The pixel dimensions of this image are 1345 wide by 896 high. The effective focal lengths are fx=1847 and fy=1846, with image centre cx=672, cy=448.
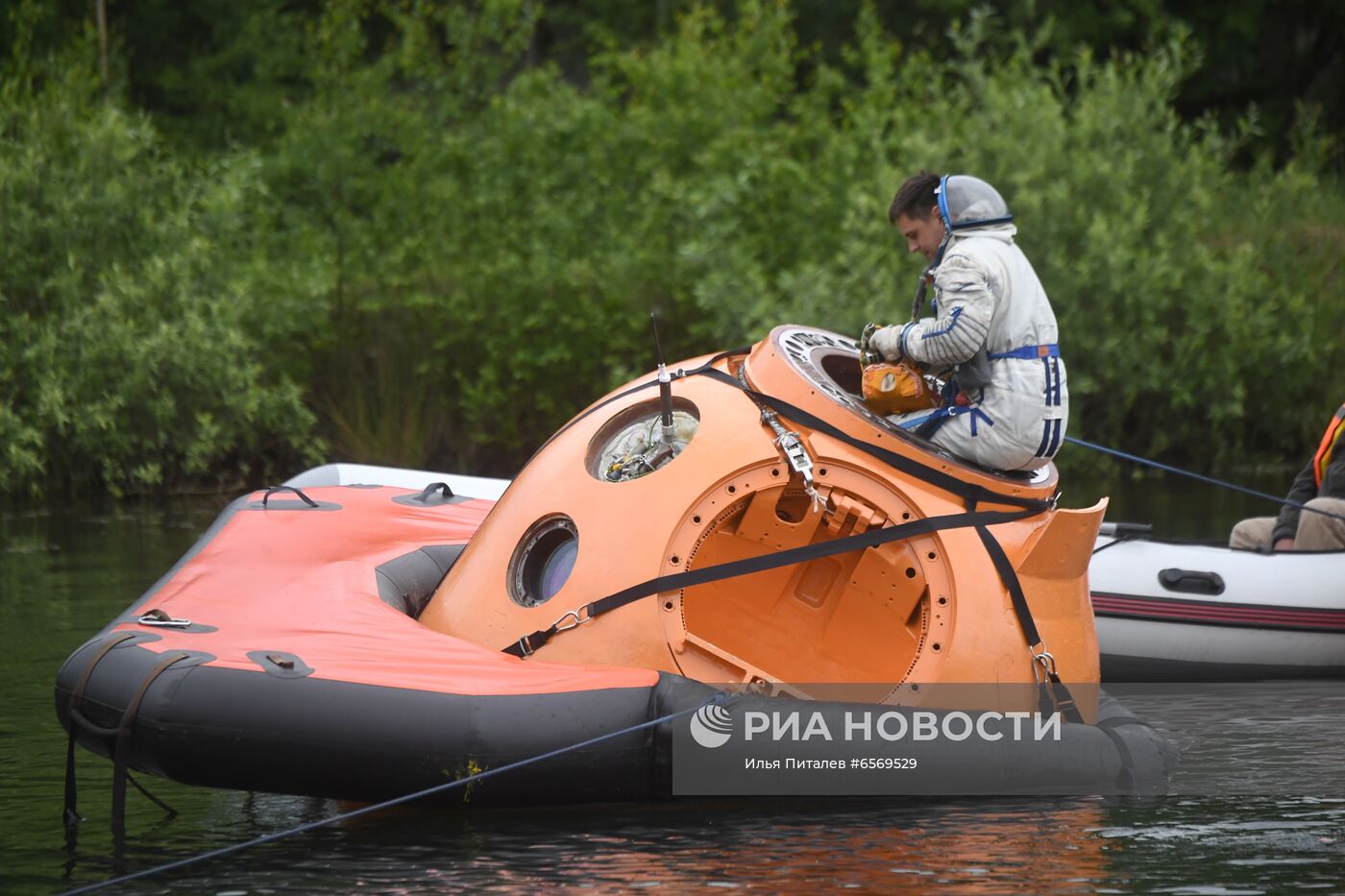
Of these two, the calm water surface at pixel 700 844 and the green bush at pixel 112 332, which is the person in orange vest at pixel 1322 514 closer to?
the calm water surface at pixel 700 844

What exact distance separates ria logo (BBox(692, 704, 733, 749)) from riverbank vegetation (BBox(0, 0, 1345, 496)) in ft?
31.1

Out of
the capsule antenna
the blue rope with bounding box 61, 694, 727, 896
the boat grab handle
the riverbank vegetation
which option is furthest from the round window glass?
the riverbank vegetation

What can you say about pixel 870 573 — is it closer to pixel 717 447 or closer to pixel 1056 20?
pixel 717 447

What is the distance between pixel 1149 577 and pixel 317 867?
4330mm

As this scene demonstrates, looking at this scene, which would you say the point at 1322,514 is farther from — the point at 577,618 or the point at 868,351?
the point at 577,618

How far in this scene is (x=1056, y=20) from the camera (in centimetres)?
2194

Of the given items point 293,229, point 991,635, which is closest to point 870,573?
point 991,635

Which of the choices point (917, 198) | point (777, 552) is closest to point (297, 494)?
point (777, 552)

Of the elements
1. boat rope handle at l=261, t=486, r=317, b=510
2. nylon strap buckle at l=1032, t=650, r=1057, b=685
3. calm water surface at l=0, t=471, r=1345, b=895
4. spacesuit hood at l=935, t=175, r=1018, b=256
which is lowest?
calm water surface at l=0, t=471, r=1345, b=895

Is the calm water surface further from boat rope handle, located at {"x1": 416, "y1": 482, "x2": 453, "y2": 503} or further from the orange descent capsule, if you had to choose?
boat rope handle, located at {"x1": 416, "y1": 482, "x2": 453, "y2": 503}

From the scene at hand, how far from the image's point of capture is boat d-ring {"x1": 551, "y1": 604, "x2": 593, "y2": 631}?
19.6 ft

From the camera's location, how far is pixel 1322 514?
827cm

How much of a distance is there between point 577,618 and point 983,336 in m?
1.61

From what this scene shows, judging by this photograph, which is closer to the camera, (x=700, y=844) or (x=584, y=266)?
(x=700, y=844)
